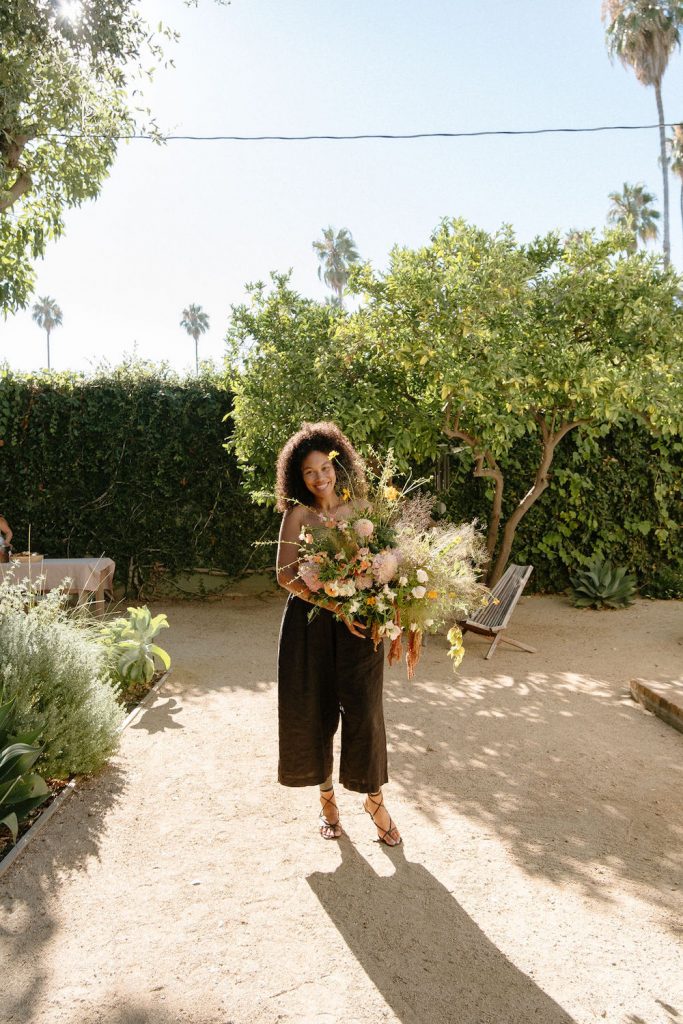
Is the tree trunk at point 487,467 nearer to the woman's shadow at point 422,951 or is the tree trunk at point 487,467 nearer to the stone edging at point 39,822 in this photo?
the stone edging at point 39,822

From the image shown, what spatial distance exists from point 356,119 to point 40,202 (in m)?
4.11

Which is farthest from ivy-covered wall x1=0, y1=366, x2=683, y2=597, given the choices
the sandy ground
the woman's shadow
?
the woman's shadow

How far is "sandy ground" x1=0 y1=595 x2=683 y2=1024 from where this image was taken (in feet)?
8.20

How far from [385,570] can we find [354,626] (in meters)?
0.39

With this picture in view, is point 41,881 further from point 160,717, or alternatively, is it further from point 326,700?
point 160,717

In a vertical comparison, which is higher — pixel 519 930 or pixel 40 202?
pixel 40 202

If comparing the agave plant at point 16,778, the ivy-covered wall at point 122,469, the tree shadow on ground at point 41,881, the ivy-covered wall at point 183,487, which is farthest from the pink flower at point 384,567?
the ivy-covered wall at point 122,469

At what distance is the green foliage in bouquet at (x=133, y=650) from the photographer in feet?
19.0

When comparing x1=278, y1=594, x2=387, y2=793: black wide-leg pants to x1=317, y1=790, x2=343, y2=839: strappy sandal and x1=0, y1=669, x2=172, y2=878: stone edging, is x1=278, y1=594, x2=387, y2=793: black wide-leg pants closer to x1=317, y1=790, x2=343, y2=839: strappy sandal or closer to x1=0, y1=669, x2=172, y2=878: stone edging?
x1=317, y1=790, x2=343, y2=839: strappy sandal

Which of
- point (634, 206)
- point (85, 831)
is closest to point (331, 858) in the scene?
point (85, 831)

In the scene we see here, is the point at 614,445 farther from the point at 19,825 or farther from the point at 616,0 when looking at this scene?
the point at 616,0

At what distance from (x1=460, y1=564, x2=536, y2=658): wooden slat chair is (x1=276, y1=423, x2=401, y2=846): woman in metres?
3.77

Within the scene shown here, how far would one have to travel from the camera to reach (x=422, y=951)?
9.08ft

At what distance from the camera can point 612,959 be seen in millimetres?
2717
